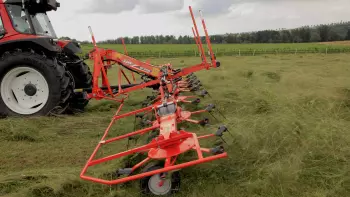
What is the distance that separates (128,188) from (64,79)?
11.9ft

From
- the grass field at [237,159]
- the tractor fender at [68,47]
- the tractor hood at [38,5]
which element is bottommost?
the grass field at [237,159]

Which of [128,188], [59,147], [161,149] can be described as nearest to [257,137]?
[161,149]

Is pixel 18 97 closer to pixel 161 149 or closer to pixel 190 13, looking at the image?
pixel 190 13

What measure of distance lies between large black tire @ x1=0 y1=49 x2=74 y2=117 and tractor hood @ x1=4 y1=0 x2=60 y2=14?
0.95m

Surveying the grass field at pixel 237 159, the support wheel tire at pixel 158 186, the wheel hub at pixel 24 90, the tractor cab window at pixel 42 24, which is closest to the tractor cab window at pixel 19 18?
the tractor cab window at pixel 42 24

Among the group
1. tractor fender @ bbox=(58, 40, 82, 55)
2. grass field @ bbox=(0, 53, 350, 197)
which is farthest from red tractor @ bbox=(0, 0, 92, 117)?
tractor fender @ bbox=(58, 40, 82, 55)

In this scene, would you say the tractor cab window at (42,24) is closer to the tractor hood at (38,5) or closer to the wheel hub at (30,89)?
the tractor hood at (38,5)

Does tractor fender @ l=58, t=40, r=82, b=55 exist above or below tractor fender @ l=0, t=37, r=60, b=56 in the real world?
below

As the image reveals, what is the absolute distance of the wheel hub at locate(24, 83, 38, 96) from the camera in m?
6.11

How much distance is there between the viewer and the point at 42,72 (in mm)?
6016

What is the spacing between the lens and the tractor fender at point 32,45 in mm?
6032

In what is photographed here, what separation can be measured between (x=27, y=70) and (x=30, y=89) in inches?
12.8

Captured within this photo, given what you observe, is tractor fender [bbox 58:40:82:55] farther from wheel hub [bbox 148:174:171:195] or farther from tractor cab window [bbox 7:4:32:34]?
wheel hub [bbox 148:174:171:195]

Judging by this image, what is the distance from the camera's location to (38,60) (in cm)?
600
